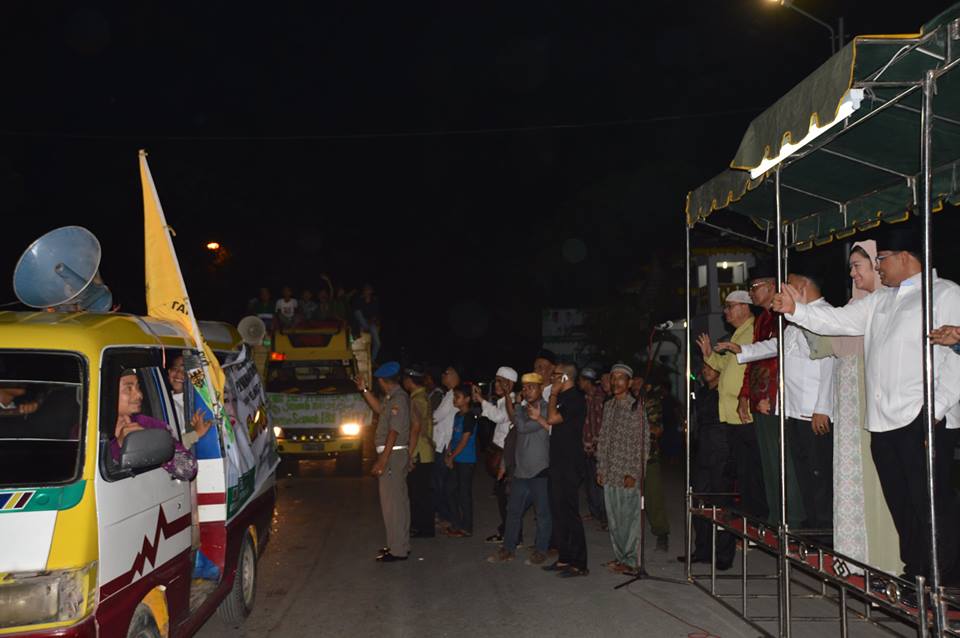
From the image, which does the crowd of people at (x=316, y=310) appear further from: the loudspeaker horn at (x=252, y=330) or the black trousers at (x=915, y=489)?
the black trousers at (x=915, y=489)

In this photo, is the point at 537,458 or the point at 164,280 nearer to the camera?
the point at 164,280

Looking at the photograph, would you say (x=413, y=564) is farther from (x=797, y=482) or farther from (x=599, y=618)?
(x=797, y=482)

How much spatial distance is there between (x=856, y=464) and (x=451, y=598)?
376 cm

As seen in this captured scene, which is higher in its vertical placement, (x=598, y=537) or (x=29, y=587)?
(x=29, y=587)

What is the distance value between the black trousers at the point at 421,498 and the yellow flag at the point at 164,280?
4.83m

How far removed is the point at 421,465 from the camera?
1063 cm

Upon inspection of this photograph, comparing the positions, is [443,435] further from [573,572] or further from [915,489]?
[915,489]

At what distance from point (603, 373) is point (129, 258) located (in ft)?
53.1

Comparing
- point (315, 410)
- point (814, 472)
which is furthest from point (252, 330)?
point (814, 472)

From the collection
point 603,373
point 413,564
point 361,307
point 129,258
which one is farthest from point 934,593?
point 129,258

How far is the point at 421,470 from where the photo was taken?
34.9 ft

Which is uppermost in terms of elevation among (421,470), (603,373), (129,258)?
(129,258)

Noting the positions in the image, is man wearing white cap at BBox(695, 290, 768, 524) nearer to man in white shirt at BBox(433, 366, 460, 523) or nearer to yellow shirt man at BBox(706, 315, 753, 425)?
yellow shirt man at BBox(706, 315, 753, 425)

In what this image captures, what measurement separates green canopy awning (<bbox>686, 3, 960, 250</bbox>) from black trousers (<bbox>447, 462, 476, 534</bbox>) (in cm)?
480
